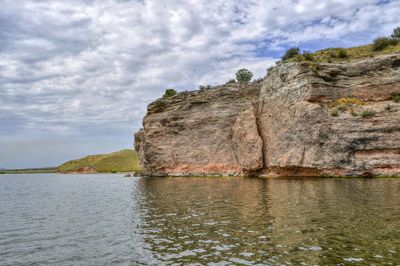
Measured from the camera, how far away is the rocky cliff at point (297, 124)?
165ft

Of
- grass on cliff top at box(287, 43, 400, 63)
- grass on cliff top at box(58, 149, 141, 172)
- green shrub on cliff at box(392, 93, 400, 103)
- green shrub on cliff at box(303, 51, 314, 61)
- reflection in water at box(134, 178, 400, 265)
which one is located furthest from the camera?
grass on cliff top at box(58, 149, 141, 172)

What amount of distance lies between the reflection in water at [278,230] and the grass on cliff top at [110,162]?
137 metres

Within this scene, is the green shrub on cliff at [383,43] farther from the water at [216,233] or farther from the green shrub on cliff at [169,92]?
the green shrub on cliff at [169,92]

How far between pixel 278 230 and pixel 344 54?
50824mm

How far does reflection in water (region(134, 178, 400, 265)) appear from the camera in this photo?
44.8ft

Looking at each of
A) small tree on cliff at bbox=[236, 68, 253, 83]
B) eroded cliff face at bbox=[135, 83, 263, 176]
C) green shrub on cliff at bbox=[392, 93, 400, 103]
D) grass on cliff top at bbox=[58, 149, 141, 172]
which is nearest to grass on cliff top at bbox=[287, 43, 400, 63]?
green shrub on cliff at bbox=[392, 93, 400, 103]

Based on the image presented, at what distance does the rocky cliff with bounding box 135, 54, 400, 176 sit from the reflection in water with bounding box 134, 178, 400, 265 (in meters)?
22.0

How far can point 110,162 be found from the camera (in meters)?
177

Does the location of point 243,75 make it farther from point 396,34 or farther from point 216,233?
point 216,233

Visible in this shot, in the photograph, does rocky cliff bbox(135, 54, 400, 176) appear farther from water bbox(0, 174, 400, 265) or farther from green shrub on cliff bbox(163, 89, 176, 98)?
water bbox(0, 174, 400, 265)

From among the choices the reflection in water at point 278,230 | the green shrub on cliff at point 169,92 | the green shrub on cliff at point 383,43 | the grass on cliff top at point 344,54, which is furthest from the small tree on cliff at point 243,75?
the reflection in water at point 278,230

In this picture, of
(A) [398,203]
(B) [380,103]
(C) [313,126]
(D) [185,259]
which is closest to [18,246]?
(D) [185,259]

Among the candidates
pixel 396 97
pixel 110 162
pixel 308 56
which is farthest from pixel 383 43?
pixel 110 162

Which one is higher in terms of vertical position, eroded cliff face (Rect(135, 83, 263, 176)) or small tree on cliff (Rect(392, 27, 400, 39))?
small tree on cliff (Rect(392, 27, 400, 39))
